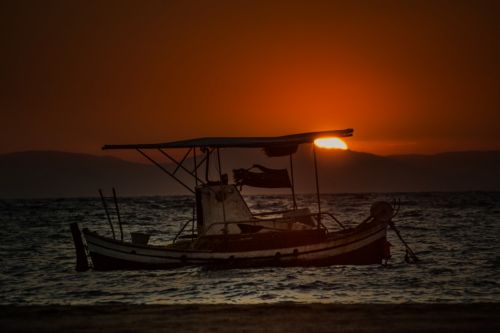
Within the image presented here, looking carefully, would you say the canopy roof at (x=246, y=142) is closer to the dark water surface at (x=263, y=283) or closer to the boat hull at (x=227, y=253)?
the boat hull at (x=227, y=253)

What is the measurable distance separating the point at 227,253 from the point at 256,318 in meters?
14.1

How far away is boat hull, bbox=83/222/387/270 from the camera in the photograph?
25750 millimetres

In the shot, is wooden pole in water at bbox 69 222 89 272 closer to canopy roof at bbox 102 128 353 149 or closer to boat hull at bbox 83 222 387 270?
boat hull at bbox 83 222 387 270

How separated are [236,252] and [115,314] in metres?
13.7

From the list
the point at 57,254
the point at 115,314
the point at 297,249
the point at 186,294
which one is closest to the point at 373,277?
the point at 297,249

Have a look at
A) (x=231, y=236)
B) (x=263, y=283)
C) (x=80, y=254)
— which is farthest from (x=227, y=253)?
(x=80, y=254)

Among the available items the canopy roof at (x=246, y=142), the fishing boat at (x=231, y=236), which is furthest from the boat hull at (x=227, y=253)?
the canopy roof at (x=246, y=142)

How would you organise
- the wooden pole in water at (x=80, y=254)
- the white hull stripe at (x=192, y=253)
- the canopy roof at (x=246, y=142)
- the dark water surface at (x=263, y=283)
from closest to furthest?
the dark water surface at (x=263, y=283), the canopy roof at (x=246, y=142), the white hull stripe at (x=192, y=253), the wooden pole in water at (x=80, y=254)

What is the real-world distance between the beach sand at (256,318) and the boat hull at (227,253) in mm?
12177

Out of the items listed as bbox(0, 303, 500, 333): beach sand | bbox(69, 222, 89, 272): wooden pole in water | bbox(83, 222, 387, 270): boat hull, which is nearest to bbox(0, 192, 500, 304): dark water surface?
bbox(83, 222, 387, 270): boat hull

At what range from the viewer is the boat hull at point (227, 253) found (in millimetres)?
25750

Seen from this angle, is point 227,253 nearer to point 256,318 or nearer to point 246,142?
point 246,142

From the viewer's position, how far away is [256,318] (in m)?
11.7

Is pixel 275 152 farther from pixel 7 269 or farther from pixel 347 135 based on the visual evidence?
pixel 7 269
